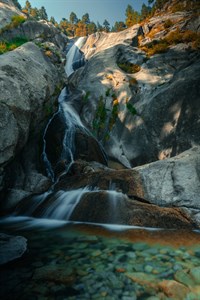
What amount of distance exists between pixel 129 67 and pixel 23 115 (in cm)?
A: 1907

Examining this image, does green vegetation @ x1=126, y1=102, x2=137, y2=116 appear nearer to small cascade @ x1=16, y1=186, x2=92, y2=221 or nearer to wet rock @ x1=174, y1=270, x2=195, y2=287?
small cascade @ x1=16, y1=186, x2=92, y2=221

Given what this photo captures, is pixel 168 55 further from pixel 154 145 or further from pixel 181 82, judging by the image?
pixel 154 145

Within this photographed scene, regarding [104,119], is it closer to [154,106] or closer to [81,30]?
[154,106]

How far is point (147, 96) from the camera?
17922 mm

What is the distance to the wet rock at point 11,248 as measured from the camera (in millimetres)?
5148

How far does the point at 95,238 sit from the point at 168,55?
23768 millimetres

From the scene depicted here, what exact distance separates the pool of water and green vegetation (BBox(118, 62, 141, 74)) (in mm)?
21722

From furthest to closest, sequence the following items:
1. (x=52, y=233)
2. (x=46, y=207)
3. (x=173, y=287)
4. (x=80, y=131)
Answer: (x=80, y=131)
(x=46, y=207)
(x=52, y=233)
(x=173, y=287)

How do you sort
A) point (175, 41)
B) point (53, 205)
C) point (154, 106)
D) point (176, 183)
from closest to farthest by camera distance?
point (176, 183), point (53, 205), point (154, 106), point (175, 41)

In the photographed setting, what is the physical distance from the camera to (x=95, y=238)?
6684mm

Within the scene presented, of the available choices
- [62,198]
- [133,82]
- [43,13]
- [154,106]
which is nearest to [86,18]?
[43,13]

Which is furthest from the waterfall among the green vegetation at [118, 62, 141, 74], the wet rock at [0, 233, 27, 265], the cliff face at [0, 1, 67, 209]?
the green vegetation at [118, 62, 141, 74]

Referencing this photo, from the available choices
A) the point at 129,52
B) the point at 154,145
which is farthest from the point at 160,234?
the point at 129,52

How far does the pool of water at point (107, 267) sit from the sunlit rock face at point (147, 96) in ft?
25.9
